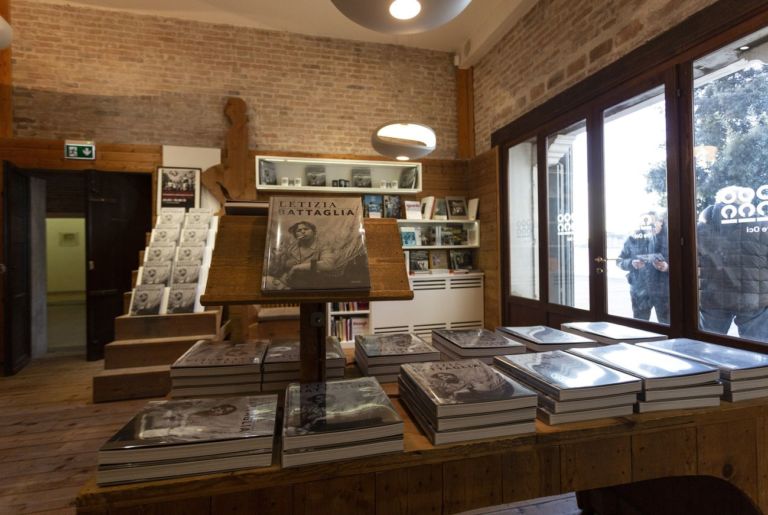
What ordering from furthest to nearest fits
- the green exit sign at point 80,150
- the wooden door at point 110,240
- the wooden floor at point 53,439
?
1. the wooden door at point 110,240
2. the green exit sign at point 80,150
3. the wooden floor at point 53,439

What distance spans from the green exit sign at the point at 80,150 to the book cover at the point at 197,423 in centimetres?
515

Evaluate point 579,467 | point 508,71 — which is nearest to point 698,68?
point 508,71

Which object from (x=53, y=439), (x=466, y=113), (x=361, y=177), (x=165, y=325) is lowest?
(x=53, y=439)

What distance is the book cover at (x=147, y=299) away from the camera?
407cm

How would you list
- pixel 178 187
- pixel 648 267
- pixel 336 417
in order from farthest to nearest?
pixel 178 187 → pixel 648 267 → pixel 336 417

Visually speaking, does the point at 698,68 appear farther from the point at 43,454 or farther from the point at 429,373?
the point at 43,454

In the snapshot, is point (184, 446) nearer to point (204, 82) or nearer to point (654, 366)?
point (654, 366)

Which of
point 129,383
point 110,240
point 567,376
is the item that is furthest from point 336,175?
point 567,376

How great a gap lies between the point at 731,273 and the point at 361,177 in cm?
413

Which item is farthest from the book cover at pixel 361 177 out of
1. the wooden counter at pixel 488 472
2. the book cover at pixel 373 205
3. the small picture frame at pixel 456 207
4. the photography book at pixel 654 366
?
the wooden counter at pixel 488 472

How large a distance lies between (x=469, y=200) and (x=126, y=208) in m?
4.81

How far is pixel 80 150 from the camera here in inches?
191

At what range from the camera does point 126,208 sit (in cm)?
524

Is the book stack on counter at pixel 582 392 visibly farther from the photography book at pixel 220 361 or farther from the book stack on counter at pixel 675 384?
the photography book at pixel 220 361
